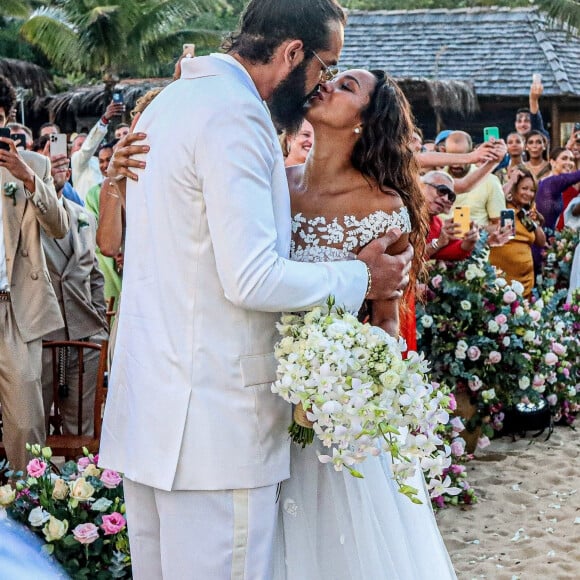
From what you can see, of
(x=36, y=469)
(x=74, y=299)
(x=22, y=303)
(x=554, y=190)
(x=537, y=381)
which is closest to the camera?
(x=36, y=469)

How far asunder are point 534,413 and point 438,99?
1274cm

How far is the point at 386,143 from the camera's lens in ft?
10.2

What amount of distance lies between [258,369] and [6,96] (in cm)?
324

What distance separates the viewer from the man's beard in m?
2.50

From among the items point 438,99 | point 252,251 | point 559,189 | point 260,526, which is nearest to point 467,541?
point 260,526

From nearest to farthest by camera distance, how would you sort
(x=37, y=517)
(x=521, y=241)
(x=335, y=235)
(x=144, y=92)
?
(x=335, y=235) → (x=37, y=517) → (x=521, y=241) → (x=144, y=92)

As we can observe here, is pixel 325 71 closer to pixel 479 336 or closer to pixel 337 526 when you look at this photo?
pixel 337 526

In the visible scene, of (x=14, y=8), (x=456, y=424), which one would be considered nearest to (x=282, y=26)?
(x=456, y=424)

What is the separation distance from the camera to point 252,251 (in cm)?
222

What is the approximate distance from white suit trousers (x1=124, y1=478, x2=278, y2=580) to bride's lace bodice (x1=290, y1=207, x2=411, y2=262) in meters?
0.82

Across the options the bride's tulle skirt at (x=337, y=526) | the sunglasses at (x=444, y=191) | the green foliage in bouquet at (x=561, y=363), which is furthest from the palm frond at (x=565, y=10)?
the bride's tulle skirt at (x=337, y=526)

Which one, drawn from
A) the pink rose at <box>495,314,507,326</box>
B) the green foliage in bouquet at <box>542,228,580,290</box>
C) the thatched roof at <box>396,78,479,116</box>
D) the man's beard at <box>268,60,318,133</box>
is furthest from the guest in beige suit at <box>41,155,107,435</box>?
the thatched roof at <box>396,78,479,116</box>

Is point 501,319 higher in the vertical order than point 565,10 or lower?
lower

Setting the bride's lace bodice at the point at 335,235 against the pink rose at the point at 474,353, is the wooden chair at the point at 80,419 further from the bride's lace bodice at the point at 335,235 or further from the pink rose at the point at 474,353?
the pink rose at the point at 474,353
